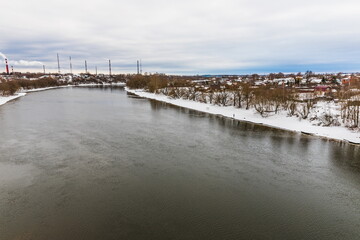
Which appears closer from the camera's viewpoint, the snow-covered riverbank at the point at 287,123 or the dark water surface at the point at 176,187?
the dark water surface at the point at 176,187

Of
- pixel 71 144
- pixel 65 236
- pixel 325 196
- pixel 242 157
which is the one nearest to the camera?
pixel 65 236

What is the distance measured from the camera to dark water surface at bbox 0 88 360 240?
739 cm

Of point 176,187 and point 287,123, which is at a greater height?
point 287,123

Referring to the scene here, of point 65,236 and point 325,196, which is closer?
point 65,236

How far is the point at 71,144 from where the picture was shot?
622 inches

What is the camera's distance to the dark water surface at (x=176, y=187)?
7395mm

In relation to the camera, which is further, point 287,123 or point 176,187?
point 287,123

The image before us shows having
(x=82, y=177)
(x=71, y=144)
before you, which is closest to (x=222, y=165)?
(x=82, y=177)

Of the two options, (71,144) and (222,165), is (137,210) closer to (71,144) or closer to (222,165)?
(222,165)

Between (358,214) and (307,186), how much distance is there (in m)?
2.17

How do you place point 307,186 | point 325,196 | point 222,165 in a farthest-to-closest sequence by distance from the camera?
1. point 222,165
2. point 307,186
3. point 325,196

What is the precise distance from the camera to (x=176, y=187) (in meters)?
10.0

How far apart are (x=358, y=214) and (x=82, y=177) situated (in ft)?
35.0

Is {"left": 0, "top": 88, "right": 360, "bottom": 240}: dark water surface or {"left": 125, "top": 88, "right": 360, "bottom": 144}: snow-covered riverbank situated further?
{"left": 125, "top": 88, "right": 360, "bottom": 144}: snow-covered riverbank
